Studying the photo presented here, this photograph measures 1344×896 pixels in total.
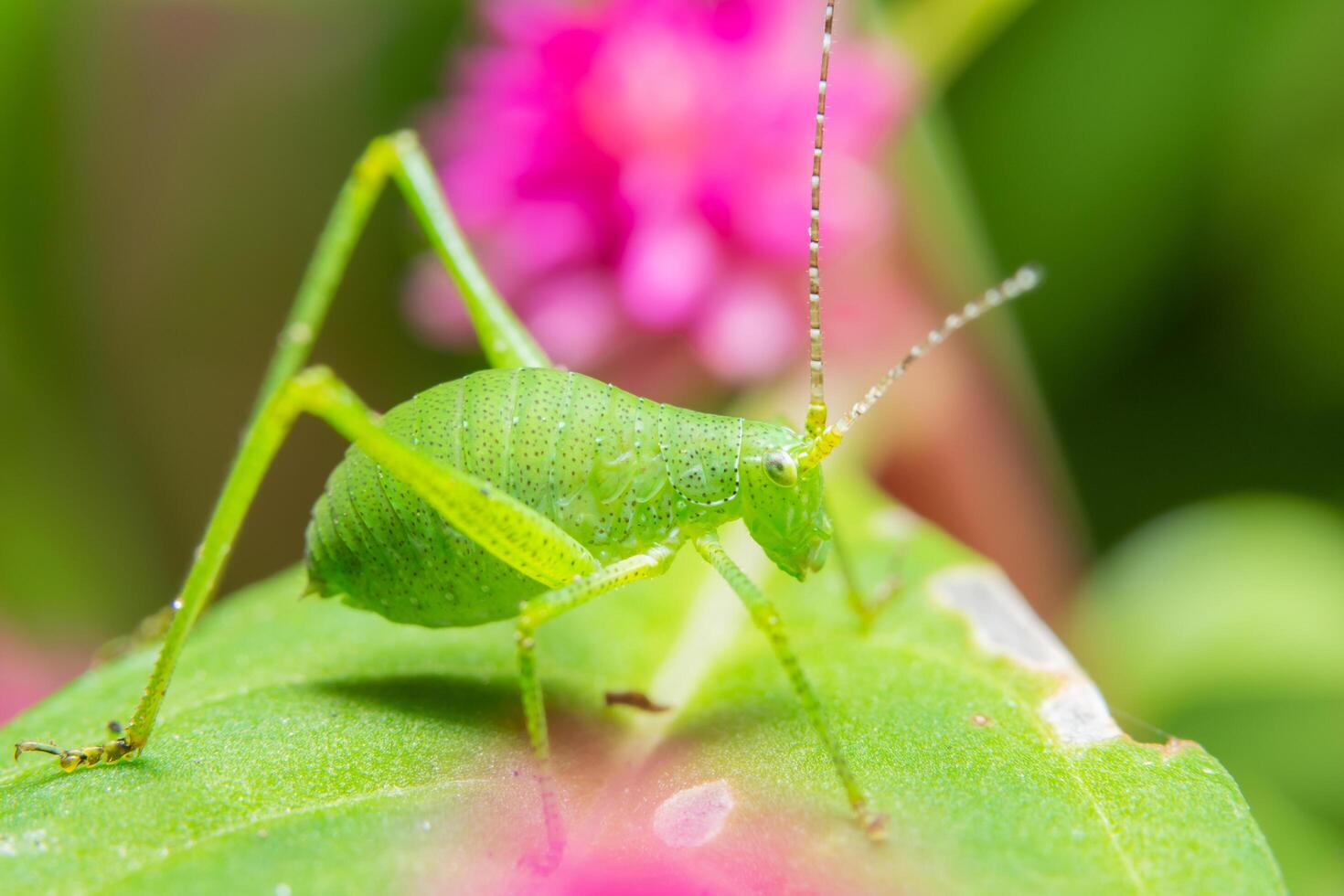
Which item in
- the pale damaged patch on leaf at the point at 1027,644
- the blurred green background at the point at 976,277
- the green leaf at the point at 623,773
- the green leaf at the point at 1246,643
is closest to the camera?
the green leaf at the point at 623,773

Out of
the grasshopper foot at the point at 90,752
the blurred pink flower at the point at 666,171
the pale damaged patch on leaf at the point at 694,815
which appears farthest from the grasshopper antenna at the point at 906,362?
the grasshopper foot at the point at 90,752

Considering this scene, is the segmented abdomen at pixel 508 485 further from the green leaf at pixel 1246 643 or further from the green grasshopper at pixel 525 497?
the green leaf at pixel 1246 643

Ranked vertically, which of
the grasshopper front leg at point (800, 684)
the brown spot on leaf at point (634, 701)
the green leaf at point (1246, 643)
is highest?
the grasshopper front leg at point (800, 684)

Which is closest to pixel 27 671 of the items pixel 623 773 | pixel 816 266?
pixel 623 773

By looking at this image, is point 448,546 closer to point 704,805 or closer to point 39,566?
point 704,805

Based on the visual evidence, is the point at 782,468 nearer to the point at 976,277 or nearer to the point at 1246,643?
the point at 1246,643

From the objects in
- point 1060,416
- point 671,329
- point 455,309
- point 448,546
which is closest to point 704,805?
point 448,546

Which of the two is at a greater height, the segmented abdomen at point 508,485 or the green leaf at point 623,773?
the segmented abdomen at point 508,485
